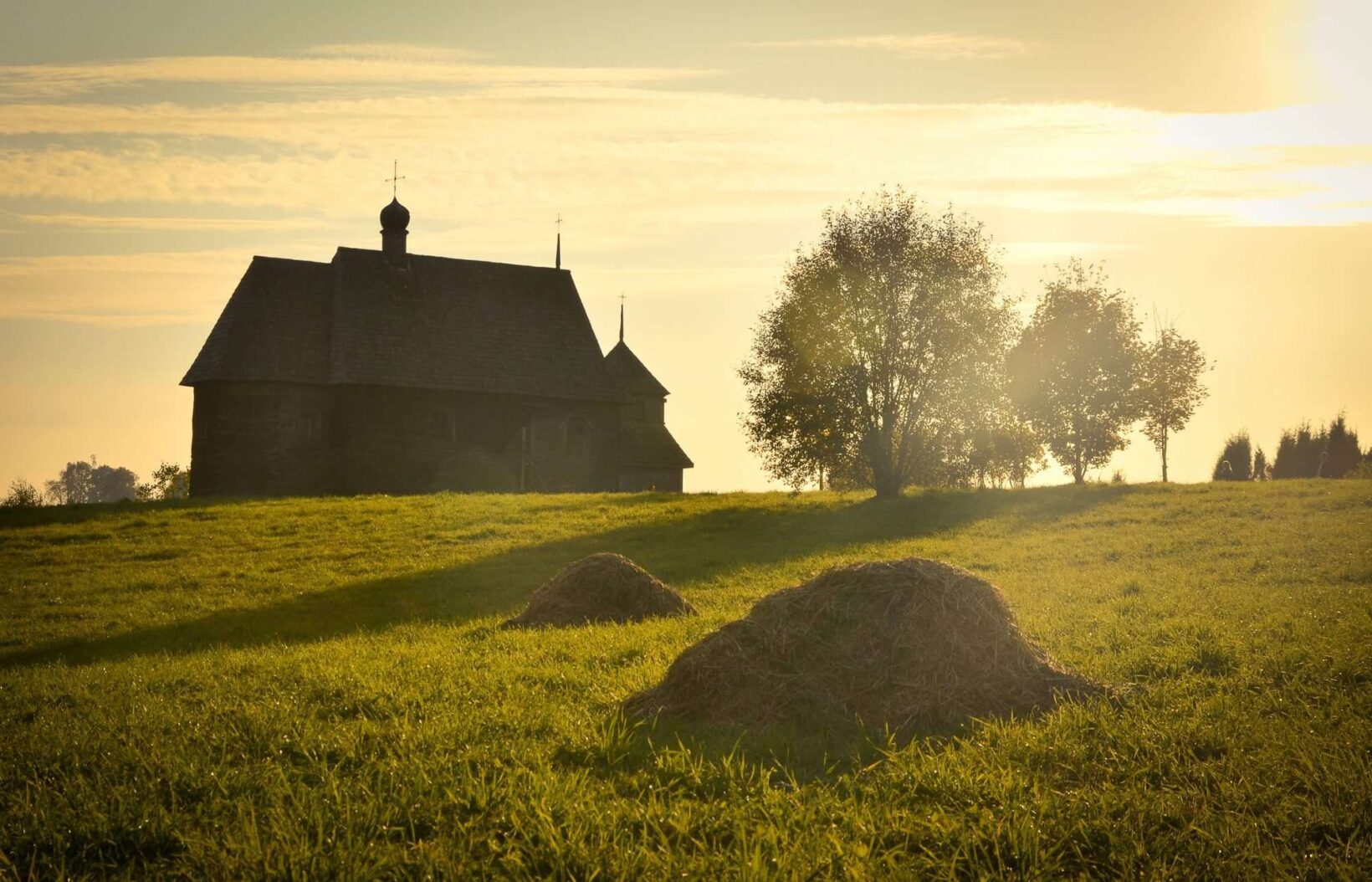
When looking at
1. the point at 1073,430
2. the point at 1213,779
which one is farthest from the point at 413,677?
the point at 1073,430

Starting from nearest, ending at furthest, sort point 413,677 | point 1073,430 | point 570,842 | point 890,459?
point 570,842
point 413,677
point 890,459
point 1073,430

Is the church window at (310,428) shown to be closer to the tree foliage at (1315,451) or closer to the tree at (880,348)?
the tree at (880,348)

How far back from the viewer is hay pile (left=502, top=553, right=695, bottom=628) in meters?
15.6

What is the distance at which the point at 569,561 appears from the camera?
25422mm

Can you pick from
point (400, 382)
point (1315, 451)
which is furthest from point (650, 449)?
point (1315, 451)

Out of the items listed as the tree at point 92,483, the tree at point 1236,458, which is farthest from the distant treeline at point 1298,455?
the tree at point 92,483

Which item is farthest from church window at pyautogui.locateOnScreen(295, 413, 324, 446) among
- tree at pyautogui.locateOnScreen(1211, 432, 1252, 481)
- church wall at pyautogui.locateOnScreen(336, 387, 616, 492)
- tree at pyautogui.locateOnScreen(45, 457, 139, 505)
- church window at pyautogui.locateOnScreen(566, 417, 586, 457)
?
tree at pyautogui.locateOnScreen(45, 457, 139, 505)

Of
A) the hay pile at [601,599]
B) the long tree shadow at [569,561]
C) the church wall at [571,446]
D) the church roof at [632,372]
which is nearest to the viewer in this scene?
the hay pile at [601,599]

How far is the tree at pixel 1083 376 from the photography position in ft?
194

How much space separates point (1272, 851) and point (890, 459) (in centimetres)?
3281

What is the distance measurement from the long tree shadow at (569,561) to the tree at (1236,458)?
97.9 ft

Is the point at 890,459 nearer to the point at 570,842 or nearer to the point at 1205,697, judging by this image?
the point at 1205,697

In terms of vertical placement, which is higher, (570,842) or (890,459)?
(890,459)

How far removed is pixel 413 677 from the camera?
35.9 feet
